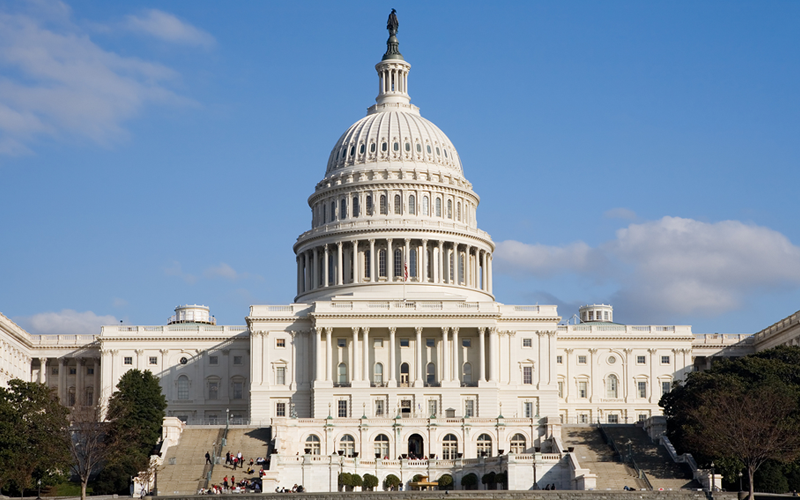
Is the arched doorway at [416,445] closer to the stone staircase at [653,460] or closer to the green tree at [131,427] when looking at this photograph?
the stone staircase at [653,460]

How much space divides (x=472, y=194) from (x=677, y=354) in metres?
29.2

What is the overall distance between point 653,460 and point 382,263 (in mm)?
49203

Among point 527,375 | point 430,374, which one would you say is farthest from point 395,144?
point 527,375

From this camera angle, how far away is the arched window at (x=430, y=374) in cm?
14400

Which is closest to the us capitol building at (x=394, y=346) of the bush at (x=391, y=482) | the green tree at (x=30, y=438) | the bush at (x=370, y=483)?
the bush at (x=391, y=482)

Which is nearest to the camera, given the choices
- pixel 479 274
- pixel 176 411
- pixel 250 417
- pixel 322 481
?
pixel 322 481

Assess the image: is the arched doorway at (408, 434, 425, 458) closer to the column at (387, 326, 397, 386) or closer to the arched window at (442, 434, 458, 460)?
the arched window at (442, 434, 458, 460)

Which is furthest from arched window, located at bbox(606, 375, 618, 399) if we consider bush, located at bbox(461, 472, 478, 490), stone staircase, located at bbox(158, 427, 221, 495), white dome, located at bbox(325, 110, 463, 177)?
stone staircase, located at bbox(158, 427, 221, 495)

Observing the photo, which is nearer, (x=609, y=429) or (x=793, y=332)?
(x=609, y=429)

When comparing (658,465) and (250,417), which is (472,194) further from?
(658,465)

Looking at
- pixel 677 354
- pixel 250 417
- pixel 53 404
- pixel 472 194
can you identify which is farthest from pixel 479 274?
pixel 53 404

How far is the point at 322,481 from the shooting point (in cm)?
11075

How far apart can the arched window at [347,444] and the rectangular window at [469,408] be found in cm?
1805

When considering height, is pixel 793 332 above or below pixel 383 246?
below
